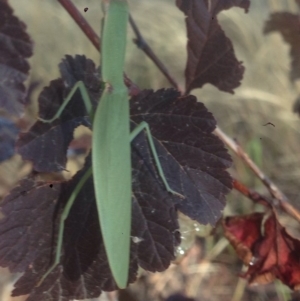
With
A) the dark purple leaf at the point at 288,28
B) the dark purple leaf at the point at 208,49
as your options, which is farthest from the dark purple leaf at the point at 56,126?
the dark purple leaf at the point at 288,28

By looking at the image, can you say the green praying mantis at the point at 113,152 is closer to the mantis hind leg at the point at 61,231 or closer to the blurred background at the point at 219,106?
the mantis hind leg at the point at 61,231

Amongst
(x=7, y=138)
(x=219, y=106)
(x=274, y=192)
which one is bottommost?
(x=219, y=106)

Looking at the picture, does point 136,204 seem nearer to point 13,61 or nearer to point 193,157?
point 193,157

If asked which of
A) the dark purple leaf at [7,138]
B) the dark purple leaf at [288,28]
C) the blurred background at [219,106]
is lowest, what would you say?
the blurred background at [219,106]

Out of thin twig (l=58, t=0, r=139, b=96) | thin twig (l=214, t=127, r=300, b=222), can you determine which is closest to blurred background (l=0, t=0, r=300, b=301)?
thin twig (l=214, t=127, r=300, b=222)

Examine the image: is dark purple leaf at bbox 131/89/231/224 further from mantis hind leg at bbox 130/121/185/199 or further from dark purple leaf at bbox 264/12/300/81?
dark purple leaf at bbox 264/12/300/81

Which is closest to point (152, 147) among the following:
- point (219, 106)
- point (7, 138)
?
point (7, 138)

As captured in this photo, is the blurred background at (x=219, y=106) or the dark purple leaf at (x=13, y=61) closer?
the dark purple leaf at (x=13, y=61)
